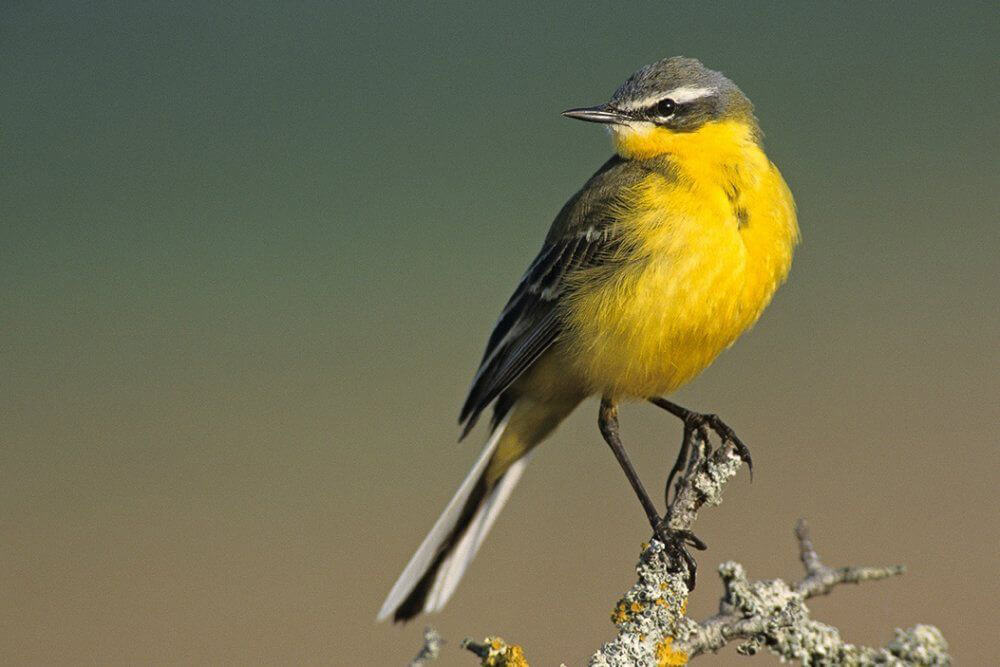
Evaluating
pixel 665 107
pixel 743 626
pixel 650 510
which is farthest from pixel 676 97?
pixel 743 626

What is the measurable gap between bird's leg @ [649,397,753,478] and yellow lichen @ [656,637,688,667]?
1014 millimetres

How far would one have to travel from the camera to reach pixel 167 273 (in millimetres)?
11398

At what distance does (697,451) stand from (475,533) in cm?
136

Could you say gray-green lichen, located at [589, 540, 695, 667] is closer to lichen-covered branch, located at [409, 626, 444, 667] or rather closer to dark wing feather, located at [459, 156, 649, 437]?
lichen-covered branch, located at [409, 626, 444, 667]

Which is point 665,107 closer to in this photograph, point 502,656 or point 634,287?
point 634,287

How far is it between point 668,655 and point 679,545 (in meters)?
0.57

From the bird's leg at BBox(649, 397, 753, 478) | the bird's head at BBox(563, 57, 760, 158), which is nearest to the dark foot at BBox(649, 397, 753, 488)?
the bird's leg at BBox(649, 397, 753, 478)

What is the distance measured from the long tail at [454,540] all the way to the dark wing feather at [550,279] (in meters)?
0.22

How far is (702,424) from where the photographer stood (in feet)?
14.7

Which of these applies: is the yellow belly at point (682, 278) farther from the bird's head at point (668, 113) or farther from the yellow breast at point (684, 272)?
the bird's head at point (668, 113)

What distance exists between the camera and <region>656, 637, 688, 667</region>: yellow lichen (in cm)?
305

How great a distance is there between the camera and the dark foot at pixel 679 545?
3.37m

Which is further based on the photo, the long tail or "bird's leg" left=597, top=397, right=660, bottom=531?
"bird's leg" left=597, top=397, right=660, bottom=531

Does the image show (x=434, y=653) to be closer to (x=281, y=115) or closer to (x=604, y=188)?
(x=604, y=188)
